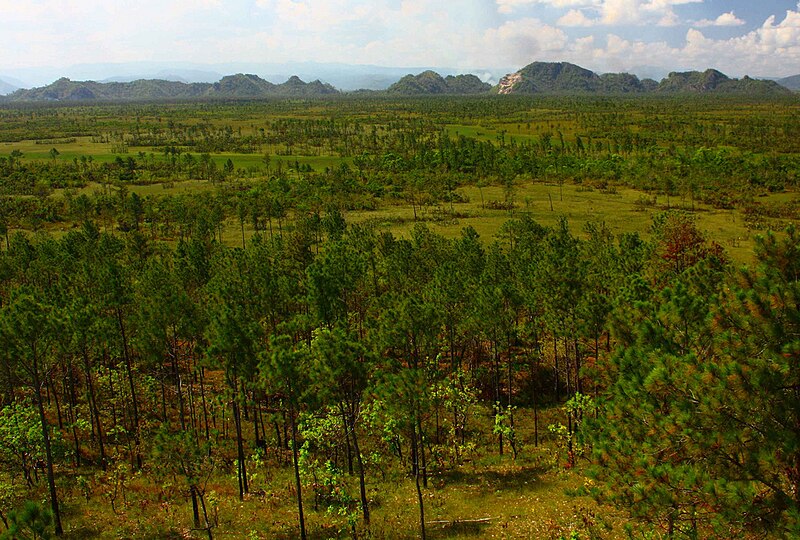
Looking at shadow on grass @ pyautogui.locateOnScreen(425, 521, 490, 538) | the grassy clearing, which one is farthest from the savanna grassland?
the grassy clearing

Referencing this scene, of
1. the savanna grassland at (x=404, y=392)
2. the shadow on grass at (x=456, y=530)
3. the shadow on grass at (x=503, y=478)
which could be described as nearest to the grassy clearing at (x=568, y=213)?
the savanna grassland at (x=404, y=392)

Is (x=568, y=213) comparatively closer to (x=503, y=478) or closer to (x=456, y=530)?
(x=503, y=478)

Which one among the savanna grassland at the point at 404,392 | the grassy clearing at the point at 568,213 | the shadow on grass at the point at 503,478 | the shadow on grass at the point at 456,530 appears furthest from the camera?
the grassy clearing at the point at 568,213

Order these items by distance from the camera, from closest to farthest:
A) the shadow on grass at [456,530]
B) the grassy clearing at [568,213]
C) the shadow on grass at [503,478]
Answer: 1. the shadow on grass at [456,530]
2. the shadow on grass at [503,478]
3. the grassy clearing at [568,213]

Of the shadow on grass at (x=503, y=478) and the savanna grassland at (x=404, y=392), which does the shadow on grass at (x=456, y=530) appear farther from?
the shadow on grass at (x=503, y=478)

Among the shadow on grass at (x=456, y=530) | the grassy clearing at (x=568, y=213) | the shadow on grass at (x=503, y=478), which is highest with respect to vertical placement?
the grassy clearing at (x=568, y=213)

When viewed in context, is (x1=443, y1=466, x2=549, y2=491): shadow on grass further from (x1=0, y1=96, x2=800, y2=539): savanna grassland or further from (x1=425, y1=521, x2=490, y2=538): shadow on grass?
(x1=425, y1=521, x2=490, y2=538): shadow on grass

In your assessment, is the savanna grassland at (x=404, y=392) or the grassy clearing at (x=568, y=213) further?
the grassy clearing at (x=568, y=213)

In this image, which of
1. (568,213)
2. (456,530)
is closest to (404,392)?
(456,530)

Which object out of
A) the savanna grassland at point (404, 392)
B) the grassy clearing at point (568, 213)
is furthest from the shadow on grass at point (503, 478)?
the grassy clearing at point (568, 213)

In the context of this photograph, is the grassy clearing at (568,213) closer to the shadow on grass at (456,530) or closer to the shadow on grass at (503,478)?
the shadow on grass at (503,478)

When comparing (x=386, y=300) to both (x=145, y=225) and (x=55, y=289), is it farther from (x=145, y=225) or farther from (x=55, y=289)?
(x=145, y=225)

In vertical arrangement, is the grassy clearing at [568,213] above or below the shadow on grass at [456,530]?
above
